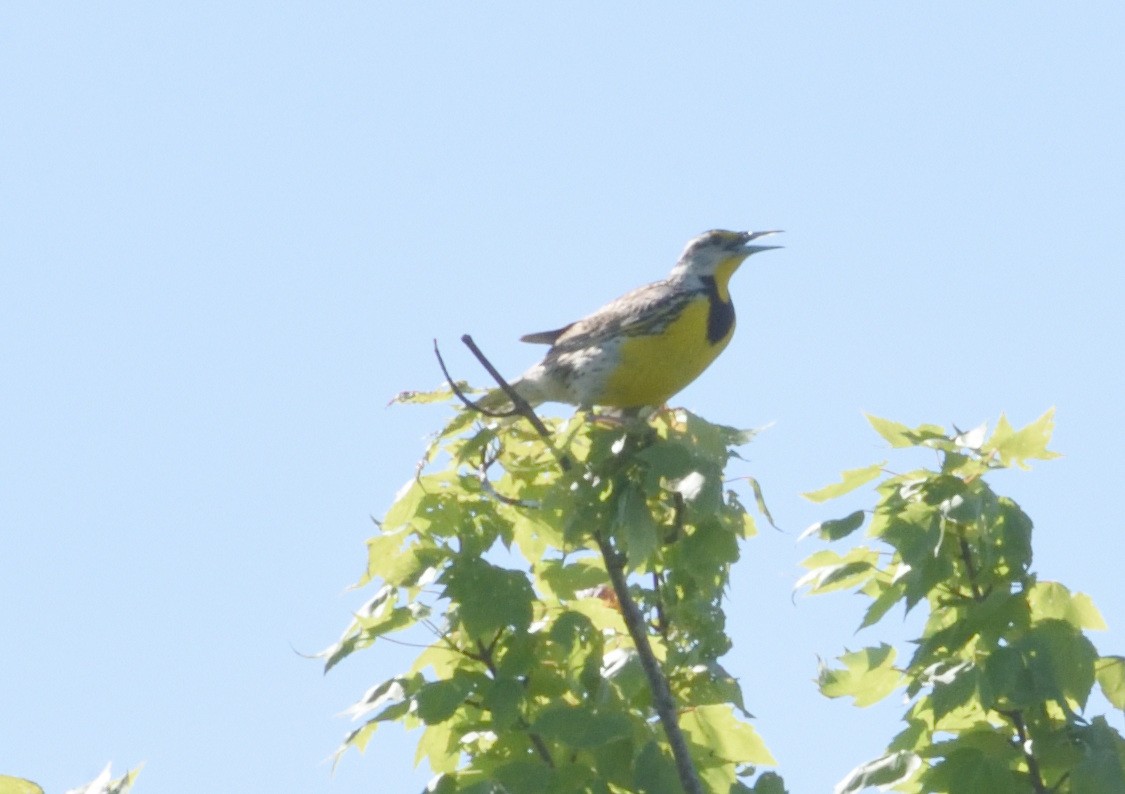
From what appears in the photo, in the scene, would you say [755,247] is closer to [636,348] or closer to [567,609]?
[636,348]

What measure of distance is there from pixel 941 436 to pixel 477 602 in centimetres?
135

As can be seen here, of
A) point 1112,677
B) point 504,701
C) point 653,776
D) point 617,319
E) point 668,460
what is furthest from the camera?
point 617,319

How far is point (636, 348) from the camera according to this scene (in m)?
6.95

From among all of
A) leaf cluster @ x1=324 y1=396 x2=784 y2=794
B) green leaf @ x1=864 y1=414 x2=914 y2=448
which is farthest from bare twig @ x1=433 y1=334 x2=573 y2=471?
green leaf @ x1=864 y1=414 x2=914 y2=448

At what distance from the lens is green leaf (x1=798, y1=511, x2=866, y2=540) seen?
4.57 metres

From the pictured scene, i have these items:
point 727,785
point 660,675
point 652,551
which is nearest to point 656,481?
point 652,551

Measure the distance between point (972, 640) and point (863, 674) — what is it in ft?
1.20

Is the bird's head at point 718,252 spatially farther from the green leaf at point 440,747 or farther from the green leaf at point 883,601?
the green leaf at point 440,747

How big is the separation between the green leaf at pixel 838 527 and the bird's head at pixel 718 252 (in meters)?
3.39

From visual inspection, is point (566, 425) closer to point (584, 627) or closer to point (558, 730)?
point (584, 627)

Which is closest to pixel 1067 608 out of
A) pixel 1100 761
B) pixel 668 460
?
pixel 1100 761

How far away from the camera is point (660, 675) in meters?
4.46

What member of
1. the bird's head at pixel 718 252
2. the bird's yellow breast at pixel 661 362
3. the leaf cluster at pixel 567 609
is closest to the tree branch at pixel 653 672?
the leaf cluster at pixel 567 609

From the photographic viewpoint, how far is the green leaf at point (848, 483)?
4645 millimetres
